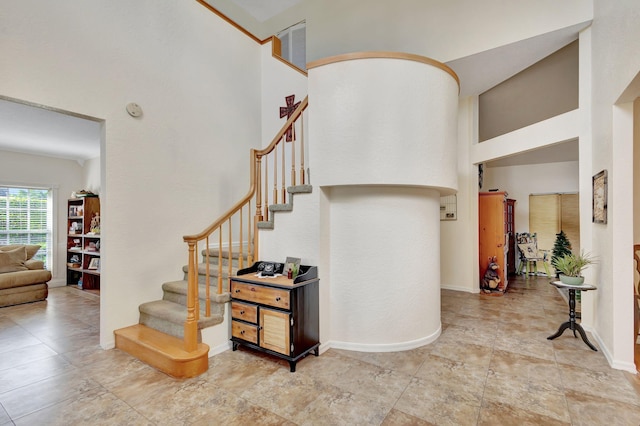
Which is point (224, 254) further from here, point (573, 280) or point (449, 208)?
point (449, 208)

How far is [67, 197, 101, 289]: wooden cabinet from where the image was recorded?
602cm

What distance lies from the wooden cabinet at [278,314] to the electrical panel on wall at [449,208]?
12.2 ft

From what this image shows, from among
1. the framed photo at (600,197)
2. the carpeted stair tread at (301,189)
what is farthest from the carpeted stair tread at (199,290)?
the framed photo at (600,197)

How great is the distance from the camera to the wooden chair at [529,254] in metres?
7.16

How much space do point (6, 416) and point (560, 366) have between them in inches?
172

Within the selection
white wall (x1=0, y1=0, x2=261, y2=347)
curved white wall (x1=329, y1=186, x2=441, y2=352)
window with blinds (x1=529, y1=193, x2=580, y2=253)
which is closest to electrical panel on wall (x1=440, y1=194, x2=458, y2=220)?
curved white wall (x1=329, y1=186, x2=441, y2=352)

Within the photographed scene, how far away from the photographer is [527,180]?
7387mm

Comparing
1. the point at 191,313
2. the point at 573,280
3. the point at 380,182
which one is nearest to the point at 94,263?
the point at 191,313

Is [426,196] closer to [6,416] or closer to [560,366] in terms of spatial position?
[560,366]

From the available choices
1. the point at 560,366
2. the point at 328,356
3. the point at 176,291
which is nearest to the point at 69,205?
the point at 176,291

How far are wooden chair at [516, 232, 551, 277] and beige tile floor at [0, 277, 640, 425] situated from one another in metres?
4.25

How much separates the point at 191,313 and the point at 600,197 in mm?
4120

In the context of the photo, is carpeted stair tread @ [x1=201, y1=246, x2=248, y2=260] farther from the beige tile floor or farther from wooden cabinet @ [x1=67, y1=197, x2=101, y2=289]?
wooden cabinet @ [x1=67, y1=197, x2=101, y2=289]

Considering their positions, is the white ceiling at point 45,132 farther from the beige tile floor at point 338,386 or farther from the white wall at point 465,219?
the white wall at point 465,219
